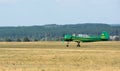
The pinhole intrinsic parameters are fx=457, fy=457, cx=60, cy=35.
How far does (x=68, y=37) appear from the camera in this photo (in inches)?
4075

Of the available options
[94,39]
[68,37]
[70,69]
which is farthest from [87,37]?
[70,69]

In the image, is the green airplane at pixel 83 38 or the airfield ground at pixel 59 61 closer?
the airfield ground at pixel 59 61

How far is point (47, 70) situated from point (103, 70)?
382 cm

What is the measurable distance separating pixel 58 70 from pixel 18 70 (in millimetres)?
2693

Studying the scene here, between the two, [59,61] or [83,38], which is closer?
[59,61]

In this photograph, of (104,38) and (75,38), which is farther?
(104,38)

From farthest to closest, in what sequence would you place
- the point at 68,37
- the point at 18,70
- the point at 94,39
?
the point at 94,39 < the point at 68,37 < the point at 18,70

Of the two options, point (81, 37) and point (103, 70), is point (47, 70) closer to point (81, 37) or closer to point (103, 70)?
point (103, 70)

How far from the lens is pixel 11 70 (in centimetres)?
3083

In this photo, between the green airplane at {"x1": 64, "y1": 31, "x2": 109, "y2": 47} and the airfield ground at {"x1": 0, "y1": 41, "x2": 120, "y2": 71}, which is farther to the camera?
the green airplane at {"x1": 64, "y1": 31, "x2": 109, "y2": 47}

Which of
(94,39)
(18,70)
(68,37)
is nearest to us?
(18,70)

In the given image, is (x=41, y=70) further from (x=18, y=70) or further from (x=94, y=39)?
(x=94, y=39)

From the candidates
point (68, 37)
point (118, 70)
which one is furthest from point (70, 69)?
point (68, 37)

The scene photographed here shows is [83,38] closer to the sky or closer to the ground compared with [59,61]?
closer to the ground
